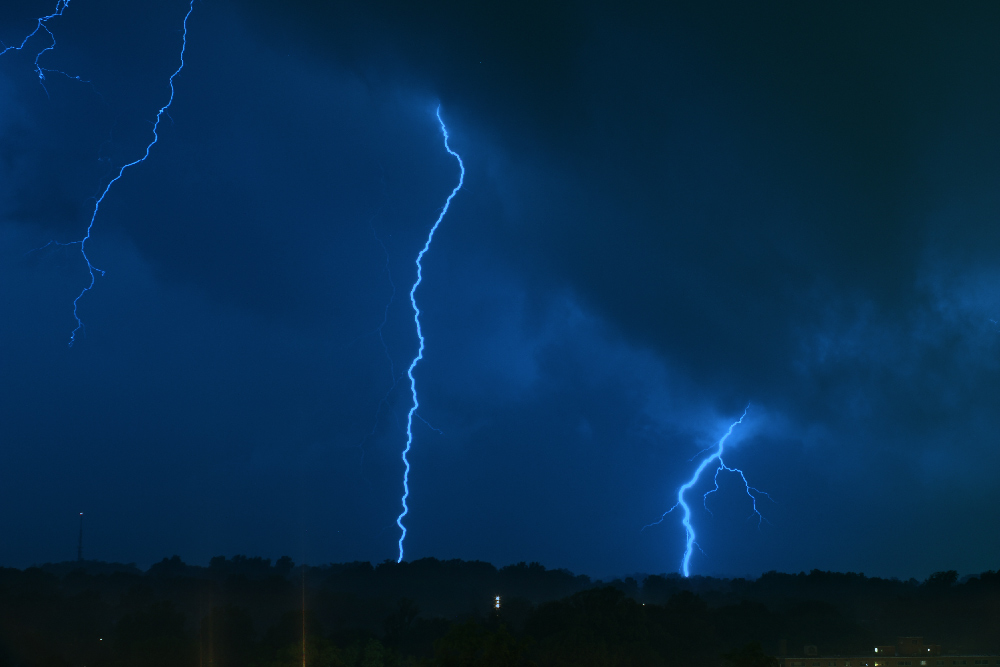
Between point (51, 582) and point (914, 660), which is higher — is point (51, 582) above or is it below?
above

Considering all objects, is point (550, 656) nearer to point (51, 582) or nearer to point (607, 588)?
point (607, 588)

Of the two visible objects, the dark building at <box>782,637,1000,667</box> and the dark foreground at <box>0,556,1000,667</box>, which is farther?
the dark building at <box>782,637,1000,667</box>

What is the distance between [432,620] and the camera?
110 ft

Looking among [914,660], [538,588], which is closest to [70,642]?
[914,660]

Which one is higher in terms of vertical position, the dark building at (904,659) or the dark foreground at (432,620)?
the dark foreground at (432,620)

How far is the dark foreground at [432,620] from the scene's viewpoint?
2341 centimetres

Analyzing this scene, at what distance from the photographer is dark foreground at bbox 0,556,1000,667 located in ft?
76.8

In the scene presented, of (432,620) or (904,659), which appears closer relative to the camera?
(904,659)

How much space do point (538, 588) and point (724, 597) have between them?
12656 millimetres

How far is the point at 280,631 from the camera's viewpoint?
27.7 meters

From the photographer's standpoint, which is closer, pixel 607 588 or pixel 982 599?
pixel 607 588

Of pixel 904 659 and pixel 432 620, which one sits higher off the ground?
pixel 432 620

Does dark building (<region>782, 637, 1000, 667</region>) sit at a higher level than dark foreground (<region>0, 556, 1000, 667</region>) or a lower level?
lower

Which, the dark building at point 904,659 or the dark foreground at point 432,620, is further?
the dark building at point 904,659
